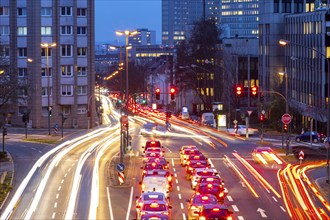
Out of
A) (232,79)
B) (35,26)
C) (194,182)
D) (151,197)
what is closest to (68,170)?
(194,182)

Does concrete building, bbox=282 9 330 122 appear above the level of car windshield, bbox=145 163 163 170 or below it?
above

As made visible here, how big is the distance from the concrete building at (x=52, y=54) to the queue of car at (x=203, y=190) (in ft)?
152

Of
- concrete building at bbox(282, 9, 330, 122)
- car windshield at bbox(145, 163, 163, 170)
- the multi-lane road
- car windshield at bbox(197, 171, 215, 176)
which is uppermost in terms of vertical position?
concrete building at bbox(282, 9, 330, 122)

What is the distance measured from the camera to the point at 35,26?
103 meters

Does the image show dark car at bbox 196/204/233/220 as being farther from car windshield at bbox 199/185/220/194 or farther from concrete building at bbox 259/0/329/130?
concrete building at bbox 259/0/329/130

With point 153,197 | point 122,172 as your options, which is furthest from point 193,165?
point 153,197

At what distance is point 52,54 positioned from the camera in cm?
10431

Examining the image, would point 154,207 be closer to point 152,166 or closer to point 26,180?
point 152,166

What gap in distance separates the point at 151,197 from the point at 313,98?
66432 mm

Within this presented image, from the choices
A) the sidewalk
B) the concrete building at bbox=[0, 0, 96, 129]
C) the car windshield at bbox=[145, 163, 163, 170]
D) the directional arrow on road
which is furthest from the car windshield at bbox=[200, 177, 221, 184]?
the concrete building at bbox=[0, 0, 96, 129]

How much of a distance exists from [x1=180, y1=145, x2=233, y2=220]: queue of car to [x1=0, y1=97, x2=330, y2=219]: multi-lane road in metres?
0.84

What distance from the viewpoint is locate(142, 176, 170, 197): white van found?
142ft

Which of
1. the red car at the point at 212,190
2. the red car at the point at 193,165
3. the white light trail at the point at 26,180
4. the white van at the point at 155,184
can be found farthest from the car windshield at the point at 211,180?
the white light trail at the point at 26,180

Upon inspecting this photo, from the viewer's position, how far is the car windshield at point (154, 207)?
33969 millimetres
